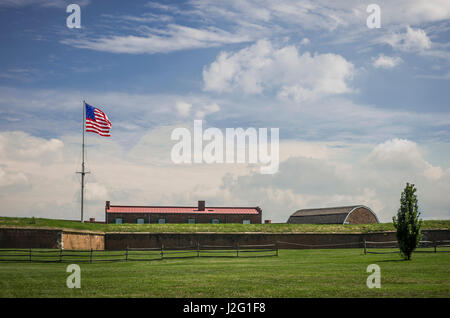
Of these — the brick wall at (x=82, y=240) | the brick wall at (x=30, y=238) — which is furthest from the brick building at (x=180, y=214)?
the brick wall at (x=30, y=238)

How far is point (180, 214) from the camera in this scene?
6334 cm

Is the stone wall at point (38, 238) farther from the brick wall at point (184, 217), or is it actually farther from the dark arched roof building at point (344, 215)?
the dark arched roof building at point (344, 215)

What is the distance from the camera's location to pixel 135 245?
45.9 metres

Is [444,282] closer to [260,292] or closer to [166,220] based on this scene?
[260,292]

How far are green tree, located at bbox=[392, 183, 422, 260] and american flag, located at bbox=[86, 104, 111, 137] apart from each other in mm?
25605

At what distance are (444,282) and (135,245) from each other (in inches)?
1311

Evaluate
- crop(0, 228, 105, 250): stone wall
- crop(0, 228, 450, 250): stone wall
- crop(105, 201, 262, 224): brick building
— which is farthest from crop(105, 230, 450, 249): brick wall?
crop(105, 201, 262, 224): brick building

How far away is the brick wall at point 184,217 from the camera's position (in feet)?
201

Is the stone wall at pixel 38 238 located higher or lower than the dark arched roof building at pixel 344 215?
lower

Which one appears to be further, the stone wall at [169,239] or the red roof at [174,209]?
the red roof at [174,209]

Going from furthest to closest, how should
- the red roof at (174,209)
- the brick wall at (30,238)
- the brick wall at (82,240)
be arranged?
1. the red roof at (174,209)
2. the brick wall at (82,240)
3. the brick wall at (30,238)

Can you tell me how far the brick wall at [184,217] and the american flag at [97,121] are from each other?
70.0 feet

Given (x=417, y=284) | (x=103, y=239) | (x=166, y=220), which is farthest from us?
(x=166, y=220)
